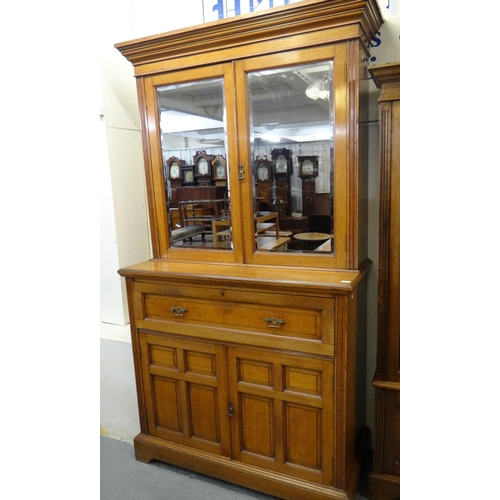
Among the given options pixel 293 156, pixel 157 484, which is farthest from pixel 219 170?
pixel 157 484

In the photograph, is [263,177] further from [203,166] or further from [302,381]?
[302,381]

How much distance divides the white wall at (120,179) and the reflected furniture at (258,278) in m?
0.38

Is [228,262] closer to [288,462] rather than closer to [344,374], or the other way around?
[344,374]

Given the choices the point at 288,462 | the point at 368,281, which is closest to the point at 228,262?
the point at 368,281

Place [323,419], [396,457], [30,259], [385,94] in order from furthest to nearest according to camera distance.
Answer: [396,457] < [323,419] < [385,94] < [30,259]

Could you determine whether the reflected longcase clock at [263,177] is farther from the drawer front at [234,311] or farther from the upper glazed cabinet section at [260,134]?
the drawer front at [234,311]

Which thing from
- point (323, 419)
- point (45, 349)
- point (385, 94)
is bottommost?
point (323, 419)

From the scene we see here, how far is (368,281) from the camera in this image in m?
1.98

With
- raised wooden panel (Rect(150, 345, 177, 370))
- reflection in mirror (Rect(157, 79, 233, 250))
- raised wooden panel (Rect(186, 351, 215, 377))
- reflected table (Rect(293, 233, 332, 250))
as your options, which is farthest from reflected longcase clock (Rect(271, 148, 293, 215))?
raised wooden panel (Rect(150, 345, 177, 370))

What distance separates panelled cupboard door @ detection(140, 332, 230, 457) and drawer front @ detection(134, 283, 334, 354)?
0.33 feet

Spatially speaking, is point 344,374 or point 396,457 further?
point 396,457

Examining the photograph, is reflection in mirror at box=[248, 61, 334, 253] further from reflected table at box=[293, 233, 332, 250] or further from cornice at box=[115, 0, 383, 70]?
cornice at box=[115, 0, 383, 70]

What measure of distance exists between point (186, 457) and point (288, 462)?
55cm

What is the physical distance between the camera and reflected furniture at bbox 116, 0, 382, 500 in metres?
1.56
